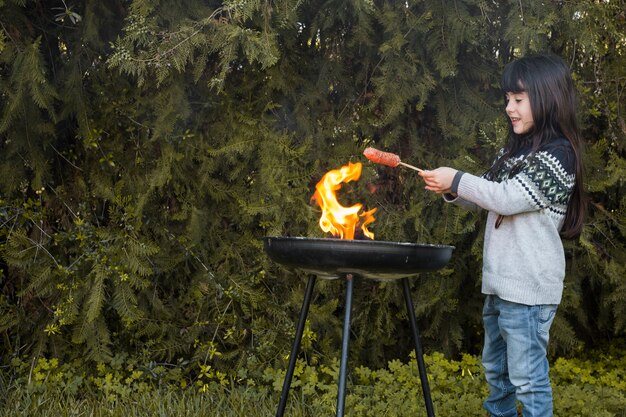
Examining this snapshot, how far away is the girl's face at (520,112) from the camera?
9.34ft

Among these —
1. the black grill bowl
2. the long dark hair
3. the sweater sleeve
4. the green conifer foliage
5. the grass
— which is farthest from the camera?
the green conifer foliage

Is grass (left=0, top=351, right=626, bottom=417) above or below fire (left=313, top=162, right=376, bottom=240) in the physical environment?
below

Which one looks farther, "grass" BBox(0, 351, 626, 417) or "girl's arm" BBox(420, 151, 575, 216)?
"grass" BBox(0, 351, 626, 417)

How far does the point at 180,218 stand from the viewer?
3912mm

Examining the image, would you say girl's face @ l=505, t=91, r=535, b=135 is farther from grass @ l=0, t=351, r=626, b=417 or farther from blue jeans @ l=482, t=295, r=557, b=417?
grass @ l=0, t=351, r=626, b=417

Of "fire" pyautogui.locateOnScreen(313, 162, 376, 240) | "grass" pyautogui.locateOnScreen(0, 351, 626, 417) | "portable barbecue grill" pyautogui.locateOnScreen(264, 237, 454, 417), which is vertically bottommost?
"grass" pyautogui.locateOnScreen(0, 351, 626, 417)

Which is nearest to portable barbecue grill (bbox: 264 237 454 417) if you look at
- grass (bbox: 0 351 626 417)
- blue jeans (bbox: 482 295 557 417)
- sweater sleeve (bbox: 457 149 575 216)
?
sweater sleeve (bbox: 457 149 575 216)

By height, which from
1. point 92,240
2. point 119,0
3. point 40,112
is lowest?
point 92,240

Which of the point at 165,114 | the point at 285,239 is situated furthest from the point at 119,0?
the point at 285,239

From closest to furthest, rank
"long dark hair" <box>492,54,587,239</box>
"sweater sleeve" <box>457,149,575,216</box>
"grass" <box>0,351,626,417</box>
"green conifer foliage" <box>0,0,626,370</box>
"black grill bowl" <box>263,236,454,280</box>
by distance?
"black grill bowl" <box>263,236,454,280</box> → "sweater sleeve" <box>457,149,575,216</box> → "long dark hair" <box>492,54,587,239</box> → "grass" <box>0,351,626,417</box> → "green conifer foliage" <box>0,0,626,370</box>

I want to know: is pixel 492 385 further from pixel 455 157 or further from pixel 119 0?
pixel 119 0

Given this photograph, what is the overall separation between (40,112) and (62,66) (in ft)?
0.98

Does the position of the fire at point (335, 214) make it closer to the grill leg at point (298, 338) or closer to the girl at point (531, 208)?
the grill leg at point (298, 338)

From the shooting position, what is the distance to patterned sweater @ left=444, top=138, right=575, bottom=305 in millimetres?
2703
